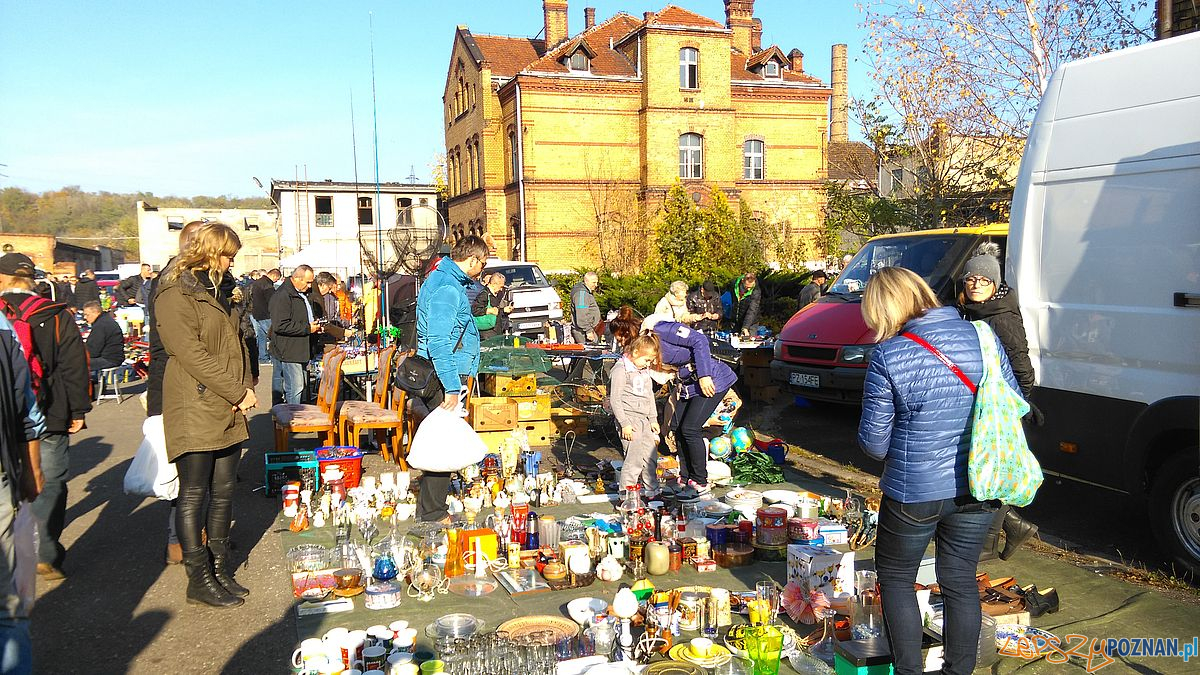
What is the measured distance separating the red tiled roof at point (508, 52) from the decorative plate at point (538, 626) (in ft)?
116

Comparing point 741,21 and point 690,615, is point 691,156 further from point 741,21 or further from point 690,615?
point 690,615

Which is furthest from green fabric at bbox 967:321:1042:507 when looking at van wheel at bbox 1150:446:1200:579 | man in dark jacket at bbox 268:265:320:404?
man in dark jacket at bbox 268:265:320:404

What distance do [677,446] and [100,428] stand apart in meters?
8.33

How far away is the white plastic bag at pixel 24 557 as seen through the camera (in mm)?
3062

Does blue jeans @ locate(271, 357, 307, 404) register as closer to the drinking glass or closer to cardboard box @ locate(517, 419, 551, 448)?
cardboard box @ locate(517, 419, 551, 448)

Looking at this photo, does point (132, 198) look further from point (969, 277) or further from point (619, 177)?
point (969, 277)

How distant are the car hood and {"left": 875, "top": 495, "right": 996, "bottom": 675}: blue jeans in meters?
5.98

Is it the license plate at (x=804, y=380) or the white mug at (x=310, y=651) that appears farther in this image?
the license plate at (x=804, y=380)

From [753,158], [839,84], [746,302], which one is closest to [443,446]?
[746,302]

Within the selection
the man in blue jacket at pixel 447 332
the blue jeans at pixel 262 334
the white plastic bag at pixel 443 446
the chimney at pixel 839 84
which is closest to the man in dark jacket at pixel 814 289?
Result: the man in blue jacket at pixel 447 332

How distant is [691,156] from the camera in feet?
117

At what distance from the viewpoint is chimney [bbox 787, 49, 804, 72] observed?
41.3 m

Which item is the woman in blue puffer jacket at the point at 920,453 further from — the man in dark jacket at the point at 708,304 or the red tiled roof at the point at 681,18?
the red tiled roof at the point at 681,18

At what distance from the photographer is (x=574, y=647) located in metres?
4.34
